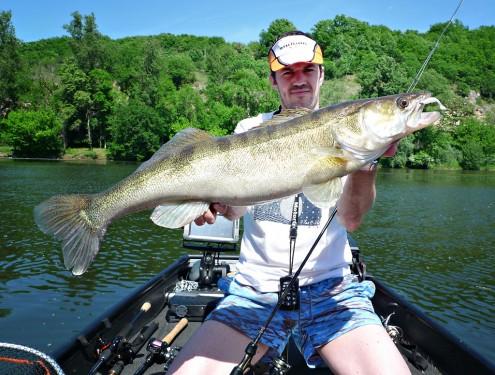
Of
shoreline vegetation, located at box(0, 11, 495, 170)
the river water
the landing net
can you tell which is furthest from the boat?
shoreline vegetation, located at box(0, 11, 495, 170)

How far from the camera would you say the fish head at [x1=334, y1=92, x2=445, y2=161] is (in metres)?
2.88

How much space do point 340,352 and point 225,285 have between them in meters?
1.28

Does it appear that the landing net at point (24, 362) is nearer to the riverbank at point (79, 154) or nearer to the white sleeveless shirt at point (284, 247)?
the white sleeveless shirt at point (284, 247)

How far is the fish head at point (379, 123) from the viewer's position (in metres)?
2.88

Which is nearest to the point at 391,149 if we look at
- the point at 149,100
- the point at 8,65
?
the point at 149,100

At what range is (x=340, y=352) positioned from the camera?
3.31 metres

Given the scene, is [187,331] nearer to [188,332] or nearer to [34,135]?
[188,332]

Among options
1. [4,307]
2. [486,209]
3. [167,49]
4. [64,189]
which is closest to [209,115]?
[64,189]

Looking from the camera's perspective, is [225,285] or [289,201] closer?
[289,201]

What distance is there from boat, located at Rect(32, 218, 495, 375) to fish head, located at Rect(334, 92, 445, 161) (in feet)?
6.13

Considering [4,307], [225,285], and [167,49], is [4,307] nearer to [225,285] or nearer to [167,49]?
[225,285]

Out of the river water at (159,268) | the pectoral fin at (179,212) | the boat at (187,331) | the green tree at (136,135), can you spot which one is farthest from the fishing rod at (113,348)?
the green tree at (136,135)

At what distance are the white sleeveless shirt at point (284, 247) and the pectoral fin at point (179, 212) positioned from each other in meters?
0.76

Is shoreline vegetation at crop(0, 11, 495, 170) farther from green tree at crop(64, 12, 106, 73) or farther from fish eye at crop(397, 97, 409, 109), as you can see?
fish eye at crop(397, 97, 409, 109)
